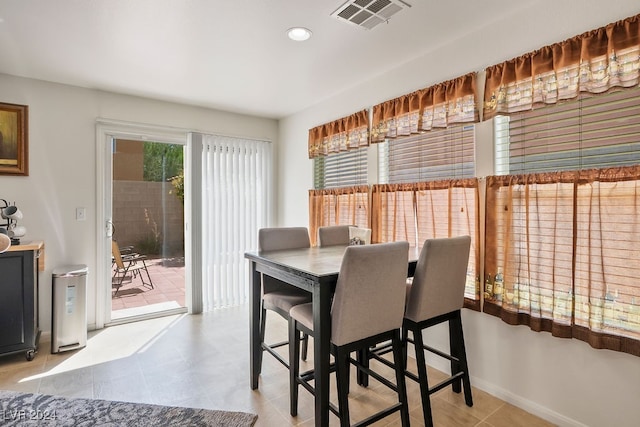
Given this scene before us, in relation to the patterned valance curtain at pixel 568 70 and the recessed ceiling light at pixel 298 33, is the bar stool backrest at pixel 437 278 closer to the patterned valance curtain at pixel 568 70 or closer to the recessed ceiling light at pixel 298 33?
the patterned valance curtain at pixel 568 70

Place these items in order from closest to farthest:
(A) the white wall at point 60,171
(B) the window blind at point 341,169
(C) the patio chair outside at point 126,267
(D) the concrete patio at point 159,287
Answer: (A) the white wall at point 60,171 < (B) the window blind at point 341,169 < (C) the patio chair outside at point 126,267 < (D) the concrete patio at point 159,287

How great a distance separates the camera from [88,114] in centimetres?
336

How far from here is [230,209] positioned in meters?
4.21

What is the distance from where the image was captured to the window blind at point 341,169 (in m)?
3.39

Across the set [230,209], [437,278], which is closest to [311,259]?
[437,278]

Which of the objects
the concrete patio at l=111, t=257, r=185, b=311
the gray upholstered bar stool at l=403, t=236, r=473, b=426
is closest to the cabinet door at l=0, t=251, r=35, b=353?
the concrete patio at l=111, t=257, r=185, b=311

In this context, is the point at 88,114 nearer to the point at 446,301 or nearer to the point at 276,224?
the point at 276,224

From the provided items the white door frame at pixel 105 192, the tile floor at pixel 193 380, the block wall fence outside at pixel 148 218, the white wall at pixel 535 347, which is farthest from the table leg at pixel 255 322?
the block wall fence outside at pixel 148 218

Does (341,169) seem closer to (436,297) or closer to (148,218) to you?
(436,297)

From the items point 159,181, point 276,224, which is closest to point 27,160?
point 159,181

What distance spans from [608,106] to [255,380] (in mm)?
2664

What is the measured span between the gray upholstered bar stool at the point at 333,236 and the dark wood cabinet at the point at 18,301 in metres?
2.34

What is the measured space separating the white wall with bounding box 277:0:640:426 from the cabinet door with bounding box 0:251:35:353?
10.7ft

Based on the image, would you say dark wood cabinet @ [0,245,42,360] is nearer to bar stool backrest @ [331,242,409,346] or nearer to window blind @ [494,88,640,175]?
bar stool backrest @ [331,242,409,346]
